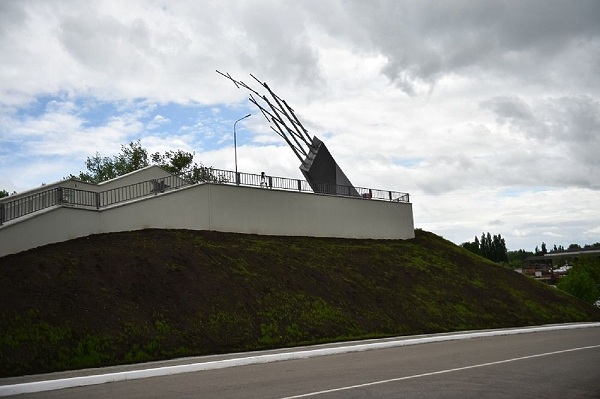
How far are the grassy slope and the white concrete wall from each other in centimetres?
84

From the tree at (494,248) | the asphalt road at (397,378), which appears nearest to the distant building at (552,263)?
the tree at (494,248)

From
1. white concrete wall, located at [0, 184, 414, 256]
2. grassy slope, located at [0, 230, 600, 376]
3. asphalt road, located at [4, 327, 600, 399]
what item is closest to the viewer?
asphalt road, located at [4, 327, 600, 399]

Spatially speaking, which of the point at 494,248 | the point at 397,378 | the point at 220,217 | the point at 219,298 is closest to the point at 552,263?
the point at 494,248

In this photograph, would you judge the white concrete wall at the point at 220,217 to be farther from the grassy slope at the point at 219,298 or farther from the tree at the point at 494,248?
the tree at the point at 494,248

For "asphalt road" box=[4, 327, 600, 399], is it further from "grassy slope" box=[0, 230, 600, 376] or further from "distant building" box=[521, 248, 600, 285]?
"distant building" box=[521, 248, 600, 285]

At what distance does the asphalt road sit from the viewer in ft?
31.1

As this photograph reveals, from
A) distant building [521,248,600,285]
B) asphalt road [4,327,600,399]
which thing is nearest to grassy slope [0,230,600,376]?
asphalt road [4,327,600,399]

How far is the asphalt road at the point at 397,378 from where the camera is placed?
31.1 feet

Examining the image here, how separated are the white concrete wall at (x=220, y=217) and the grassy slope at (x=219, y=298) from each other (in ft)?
2.74

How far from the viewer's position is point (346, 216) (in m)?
34.3

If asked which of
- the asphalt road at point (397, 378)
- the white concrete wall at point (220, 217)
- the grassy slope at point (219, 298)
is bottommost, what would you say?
the asphalt road at point (397, 378)

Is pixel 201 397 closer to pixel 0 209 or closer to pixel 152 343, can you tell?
pixel 152 343

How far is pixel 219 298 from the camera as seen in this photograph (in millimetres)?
19938

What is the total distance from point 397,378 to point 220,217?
691 inches
